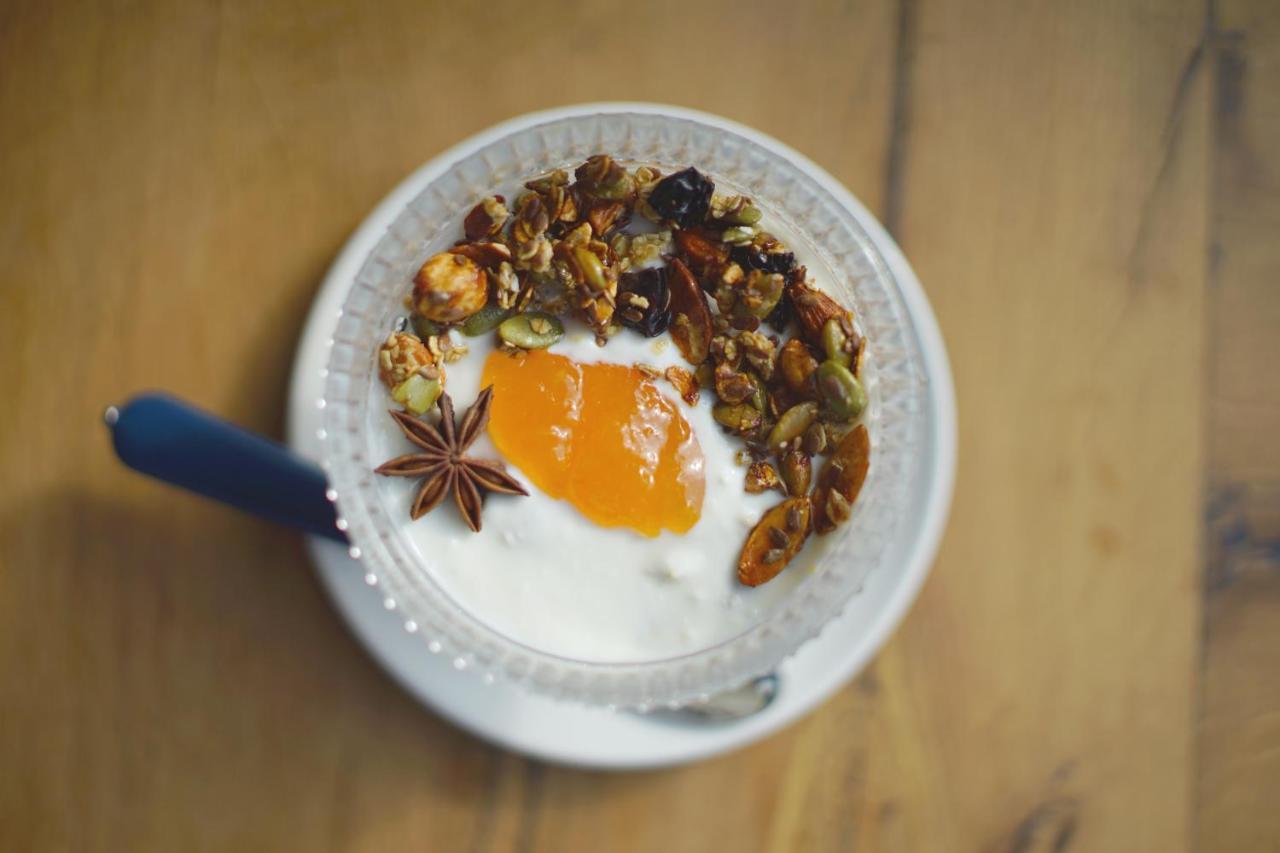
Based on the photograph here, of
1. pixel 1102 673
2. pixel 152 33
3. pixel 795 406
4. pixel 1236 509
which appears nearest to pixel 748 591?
pixel 795 406

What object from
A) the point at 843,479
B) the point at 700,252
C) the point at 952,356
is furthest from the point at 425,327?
the point at 952,356

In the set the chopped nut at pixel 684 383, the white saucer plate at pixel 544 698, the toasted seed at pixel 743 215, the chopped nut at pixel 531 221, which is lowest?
the white saucer plate at pixel 544 698

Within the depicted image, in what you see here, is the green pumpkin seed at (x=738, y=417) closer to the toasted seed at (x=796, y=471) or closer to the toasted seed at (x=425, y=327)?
the toasted seed at (x=796, y=471)

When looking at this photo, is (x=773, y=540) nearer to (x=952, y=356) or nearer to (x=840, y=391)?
(x=840, y=391)

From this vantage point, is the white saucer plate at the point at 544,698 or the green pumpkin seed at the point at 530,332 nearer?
the green pumpkin seed at the point at 530,332

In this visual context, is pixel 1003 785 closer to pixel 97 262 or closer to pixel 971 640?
pixel 971 640

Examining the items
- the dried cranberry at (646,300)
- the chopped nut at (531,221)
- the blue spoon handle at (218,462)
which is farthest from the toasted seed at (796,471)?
the blue spoon handle at (218,462)

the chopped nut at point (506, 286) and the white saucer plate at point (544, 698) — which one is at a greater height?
the chopped nut at point (506, 286)
